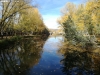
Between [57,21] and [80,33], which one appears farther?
[57,21]

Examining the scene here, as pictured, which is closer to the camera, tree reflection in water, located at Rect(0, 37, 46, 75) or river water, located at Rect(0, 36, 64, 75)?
river water, located at Rect(0, 36, 64, 75)

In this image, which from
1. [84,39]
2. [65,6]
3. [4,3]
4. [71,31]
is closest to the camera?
[84,39]

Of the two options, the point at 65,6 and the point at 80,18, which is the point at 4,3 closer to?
the point at 80,18

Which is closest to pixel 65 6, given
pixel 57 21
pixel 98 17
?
pixel 57 21

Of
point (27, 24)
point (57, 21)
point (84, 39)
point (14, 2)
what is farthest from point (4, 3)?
point (57, 21)

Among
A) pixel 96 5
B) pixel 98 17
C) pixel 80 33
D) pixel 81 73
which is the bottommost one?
pixel 81 73

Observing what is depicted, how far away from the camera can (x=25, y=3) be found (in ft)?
109

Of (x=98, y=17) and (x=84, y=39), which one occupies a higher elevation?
(x=98, y=17)

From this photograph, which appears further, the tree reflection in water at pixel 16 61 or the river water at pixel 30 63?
the tree reflection in water at pixel 16 61

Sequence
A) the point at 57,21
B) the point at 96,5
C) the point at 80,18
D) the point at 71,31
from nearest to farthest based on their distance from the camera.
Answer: the point at 96,5
the point at 71,31
the point at 80,18
the point at 57,21

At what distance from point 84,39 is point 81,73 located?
19570mm

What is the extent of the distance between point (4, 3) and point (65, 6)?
3733cm

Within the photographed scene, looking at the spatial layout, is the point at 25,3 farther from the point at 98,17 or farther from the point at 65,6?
the point at 65,6

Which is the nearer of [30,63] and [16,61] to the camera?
[30,63]
